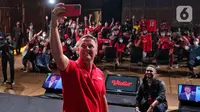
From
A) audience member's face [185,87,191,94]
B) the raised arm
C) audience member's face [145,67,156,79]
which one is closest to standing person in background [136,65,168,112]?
audience member's face [145,67,156,79]

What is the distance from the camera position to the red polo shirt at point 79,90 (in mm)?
2438

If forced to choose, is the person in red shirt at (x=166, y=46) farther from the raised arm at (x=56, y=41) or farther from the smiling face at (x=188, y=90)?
the raised arm at (x=56, y=41)

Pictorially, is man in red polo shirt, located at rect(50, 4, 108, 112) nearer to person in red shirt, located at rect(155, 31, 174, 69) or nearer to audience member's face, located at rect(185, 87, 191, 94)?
audience member's face, located at rect(185, 87, 191, 94)

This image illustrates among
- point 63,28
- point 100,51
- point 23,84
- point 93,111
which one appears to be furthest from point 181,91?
point 63,28

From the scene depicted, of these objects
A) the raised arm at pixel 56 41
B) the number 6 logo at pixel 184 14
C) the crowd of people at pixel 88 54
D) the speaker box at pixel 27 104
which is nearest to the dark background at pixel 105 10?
the crowd of people at pixel 88 54

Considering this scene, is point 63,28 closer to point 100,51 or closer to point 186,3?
point 100,51

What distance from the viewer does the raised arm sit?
214 centimetres

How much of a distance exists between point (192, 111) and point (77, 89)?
4723mm

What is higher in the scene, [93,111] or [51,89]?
[93,111]

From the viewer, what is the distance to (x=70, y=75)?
2.43 meters

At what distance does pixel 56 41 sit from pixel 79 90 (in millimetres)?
498

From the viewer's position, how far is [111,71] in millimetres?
12625

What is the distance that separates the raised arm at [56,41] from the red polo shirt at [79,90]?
0.10 m

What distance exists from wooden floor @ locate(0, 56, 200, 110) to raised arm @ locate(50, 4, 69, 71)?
5.71 metres
